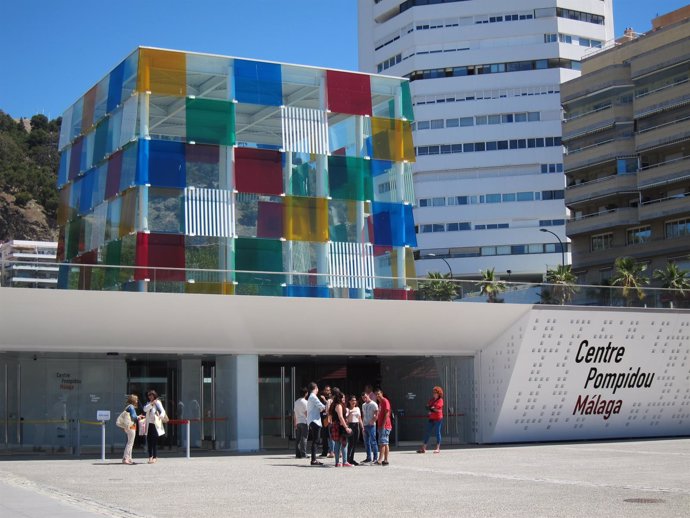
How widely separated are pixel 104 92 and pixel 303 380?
1196 centimetres

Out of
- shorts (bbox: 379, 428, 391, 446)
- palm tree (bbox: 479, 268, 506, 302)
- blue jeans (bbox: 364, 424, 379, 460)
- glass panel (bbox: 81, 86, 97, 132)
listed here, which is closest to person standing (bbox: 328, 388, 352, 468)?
blue jeans (bbox: 364, 424, 379, 460)

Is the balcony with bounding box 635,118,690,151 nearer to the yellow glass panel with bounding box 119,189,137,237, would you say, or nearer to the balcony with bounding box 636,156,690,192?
the balcony with bounding box 636,156,690,192

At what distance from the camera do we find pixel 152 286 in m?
25.5

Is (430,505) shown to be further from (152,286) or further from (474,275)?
(474,275)

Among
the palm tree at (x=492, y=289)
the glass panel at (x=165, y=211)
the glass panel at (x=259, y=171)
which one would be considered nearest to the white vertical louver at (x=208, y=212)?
the glass panel at (x=165, y=211)

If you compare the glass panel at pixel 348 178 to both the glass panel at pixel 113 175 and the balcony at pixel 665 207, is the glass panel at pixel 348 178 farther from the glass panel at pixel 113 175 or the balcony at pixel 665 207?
the balcony at pixel 665 207

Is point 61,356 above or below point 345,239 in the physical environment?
below

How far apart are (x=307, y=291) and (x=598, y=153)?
5290 cm

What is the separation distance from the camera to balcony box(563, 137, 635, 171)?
2948 inches

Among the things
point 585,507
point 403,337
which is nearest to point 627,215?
point 403,337

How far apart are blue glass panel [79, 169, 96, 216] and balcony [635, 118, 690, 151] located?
44.8m

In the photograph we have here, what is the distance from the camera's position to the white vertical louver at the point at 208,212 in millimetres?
32969

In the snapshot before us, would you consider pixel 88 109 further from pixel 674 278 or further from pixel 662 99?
pixel 662 99

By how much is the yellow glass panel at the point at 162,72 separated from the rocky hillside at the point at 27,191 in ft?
210
